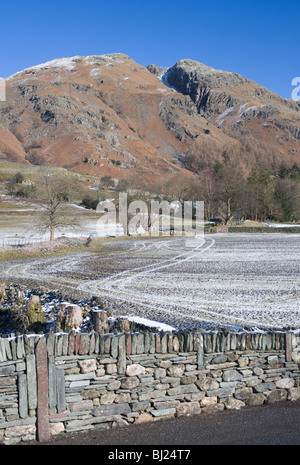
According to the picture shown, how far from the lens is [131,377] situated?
6.30 m

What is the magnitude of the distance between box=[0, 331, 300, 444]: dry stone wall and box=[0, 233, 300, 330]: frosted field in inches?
42.7

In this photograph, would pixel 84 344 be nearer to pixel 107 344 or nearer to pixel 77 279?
pixel 107 344

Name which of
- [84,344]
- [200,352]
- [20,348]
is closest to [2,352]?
[20,348]

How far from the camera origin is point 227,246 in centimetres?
3388

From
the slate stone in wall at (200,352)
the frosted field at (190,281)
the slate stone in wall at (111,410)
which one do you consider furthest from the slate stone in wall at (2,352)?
the frosted field at (190,281)

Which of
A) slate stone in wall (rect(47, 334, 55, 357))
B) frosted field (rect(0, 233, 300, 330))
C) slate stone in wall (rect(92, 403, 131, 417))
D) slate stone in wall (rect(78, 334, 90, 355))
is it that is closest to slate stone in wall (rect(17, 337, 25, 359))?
slate stone in wall (rect(47, 334, 55, 357))

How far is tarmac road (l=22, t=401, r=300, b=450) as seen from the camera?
5703 mm

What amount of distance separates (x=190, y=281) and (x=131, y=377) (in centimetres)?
1242

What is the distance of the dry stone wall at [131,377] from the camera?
5.84 metres

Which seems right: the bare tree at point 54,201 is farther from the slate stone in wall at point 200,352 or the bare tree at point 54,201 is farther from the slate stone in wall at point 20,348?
the slate stone in wall at point 200,352

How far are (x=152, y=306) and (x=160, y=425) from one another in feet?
24.6

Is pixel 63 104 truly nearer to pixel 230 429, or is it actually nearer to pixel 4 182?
pixel 4 182
